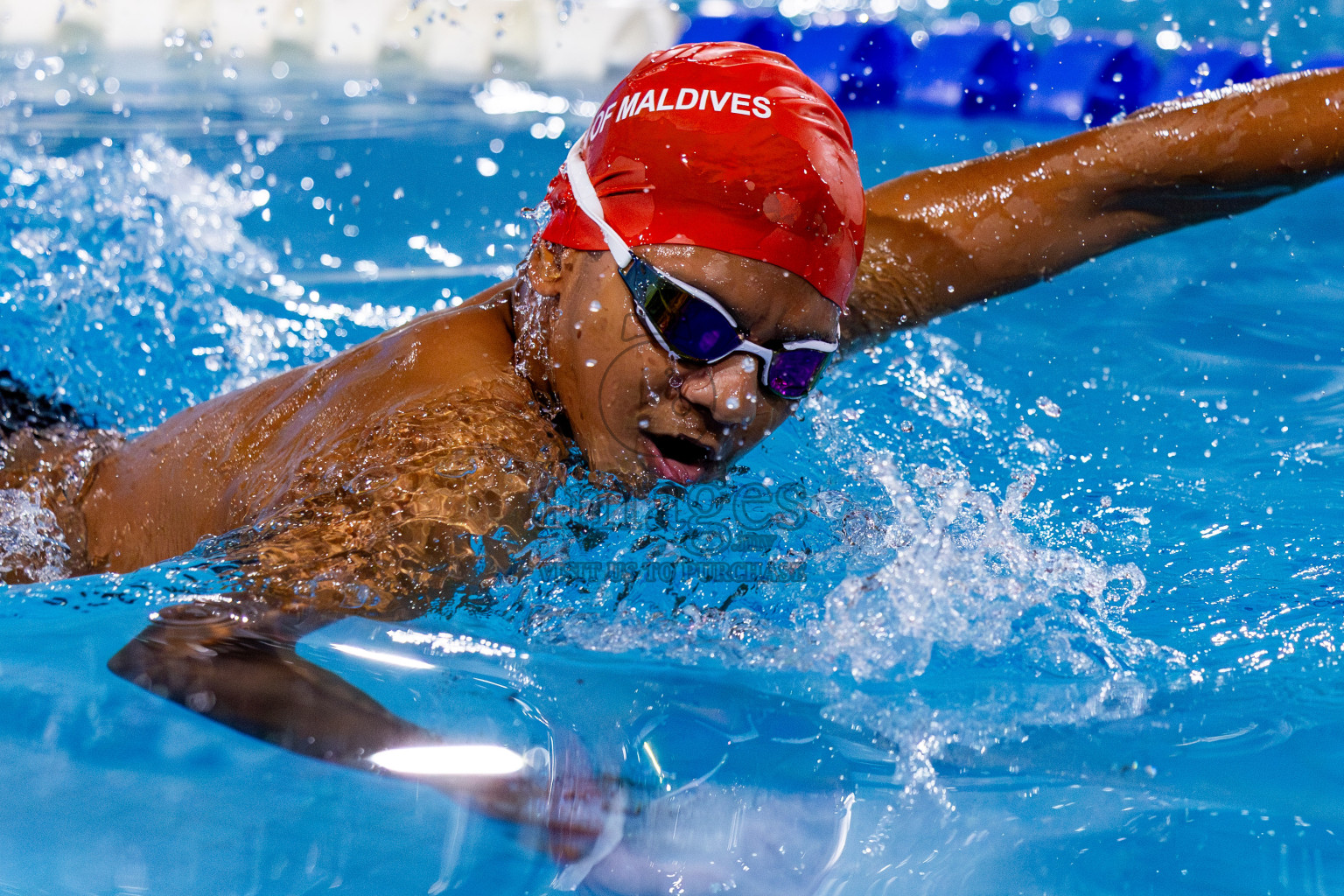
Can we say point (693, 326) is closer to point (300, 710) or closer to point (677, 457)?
A: point (677, 457)

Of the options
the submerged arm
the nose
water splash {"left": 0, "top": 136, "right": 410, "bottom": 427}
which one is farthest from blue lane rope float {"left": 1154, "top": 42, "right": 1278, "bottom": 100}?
the submerged arm

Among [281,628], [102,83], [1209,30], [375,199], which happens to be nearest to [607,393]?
[281,628]

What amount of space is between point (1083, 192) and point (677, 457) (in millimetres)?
1102

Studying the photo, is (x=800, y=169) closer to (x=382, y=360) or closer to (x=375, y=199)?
(x=382, y=360)

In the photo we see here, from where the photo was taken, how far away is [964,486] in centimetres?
241

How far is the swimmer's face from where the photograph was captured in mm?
1860

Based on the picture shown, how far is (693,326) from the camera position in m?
1.85

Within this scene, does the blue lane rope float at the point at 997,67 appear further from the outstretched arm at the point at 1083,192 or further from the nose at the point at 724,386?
the nose at the point at 724,386

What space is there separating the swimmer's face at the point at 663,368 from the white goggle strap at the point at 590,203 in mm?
26

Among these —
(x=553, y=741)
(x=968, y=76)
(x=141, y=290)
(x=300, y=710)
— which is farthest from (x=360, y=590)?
(x=968, y=76)

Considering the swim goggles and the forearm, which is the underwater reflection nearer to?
the forearm

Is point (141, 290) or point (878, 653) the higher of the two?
point (141, 290)

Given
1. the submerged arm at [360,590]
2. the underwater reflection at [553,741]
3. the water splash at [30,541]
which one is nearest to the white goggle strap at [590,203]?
the submerged arm at [360,590]

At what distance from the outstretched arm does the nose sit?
2.13ft
